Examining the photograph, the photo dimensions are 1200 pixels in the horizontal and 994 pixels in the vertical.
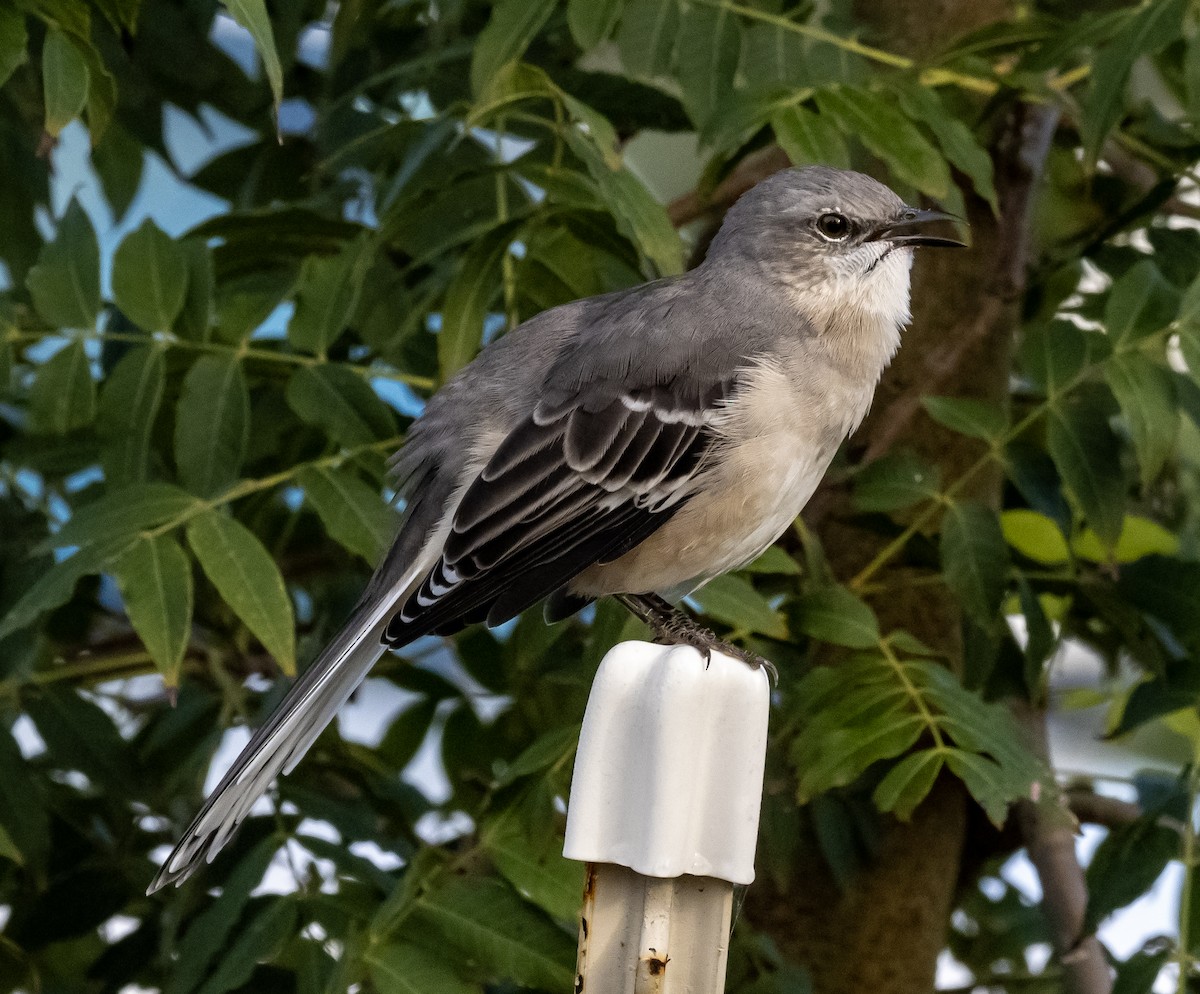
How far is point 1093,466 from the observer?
257cm

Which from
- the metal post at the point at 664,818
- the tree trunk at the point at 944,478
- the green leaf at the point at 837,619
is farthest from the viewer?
the tree trunk at the point at 944,478

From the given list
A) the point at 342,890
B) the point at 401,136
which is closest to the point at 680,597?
the point at 342,890

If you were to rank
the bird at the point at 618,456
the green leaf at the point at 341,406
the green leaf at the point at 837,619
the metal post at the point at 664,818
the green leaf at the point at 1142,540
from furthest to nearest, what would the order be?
the green leaf at the point at 1142,540, the green leaf at the point at 341,406, the green leaf at the point at 837,619, the bird at the point at 618,456, the metal post at the point at 664,818

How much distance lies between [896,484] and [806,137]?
2.04ft

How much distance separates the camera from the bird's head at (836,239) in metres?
2.67

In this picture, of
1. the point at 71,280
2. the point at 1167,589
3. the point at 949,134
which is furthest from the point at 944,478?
the point at 71,280

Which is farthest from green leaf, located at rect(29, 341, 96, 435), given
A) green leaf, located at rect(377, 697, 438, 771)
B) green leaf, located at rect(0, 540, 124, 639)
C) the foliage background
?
green leaf, located at rect(377, 697, 438, 771)

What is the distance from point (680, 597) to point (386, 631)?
0.49 m

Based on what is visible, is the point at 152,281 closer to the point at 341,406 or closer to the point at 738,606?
the point at 341,406

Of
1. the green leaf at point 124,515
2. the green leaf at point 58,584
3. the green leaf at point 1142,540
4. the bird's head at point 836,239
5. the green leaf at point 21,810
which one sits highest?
the bird's head at point 836,239

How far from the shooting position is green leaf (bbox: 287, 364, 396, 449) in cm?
261

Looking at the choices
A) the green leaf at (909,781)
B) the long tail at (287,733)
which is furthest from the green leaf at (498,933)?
the green leaf at (909,781)

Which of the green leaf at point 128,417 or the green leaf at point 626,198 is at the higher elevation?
the green leaf at point 626,198

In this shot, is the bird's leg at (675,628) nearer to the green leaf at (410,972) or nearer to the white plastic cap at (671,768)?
the green leaf at (410,972)
